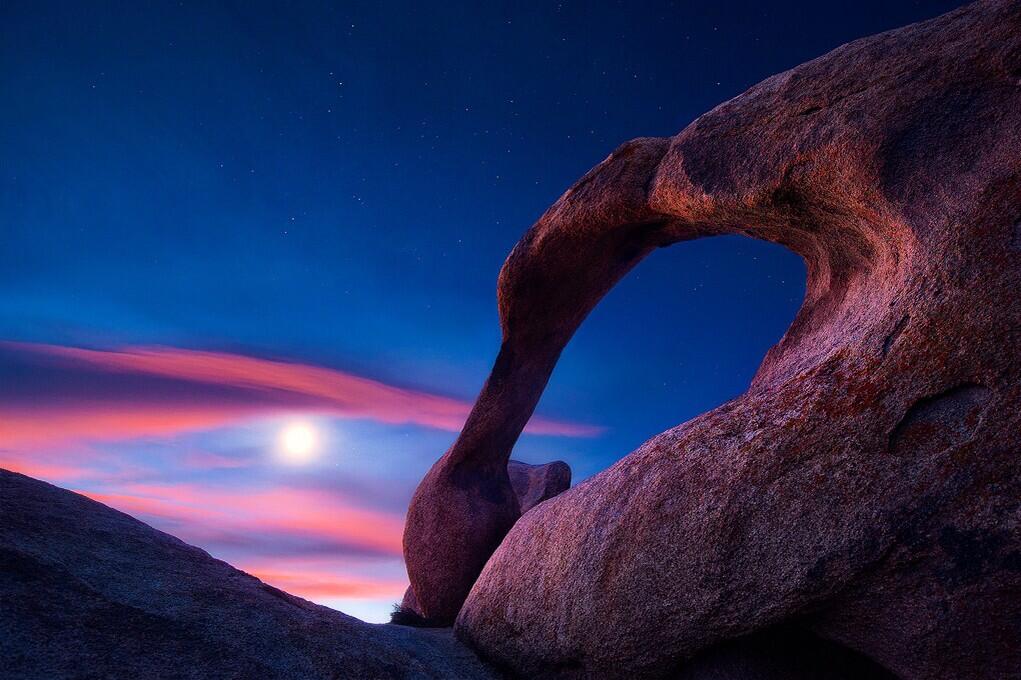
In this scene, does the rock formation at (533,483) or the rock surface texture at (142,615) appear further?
the rock formation at (533,483)

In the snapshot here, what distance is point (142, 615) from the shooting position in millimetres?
5473

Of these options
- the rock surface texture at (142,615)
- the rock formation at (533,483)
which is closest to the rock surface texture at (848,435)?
the rock surface texture at (142,615)

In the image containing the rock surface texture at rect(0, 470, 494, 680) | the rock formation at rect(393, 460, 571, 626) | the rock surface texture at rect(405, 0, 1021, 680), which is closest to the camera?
the rock surface texture at rect(0, 470, 494, 680)

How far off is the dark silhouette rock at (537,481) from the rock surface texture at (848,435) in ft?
20.2

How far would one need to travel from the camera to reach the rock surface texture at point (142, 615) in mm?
4898

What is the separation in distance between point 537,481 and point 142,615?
10616 millimetres

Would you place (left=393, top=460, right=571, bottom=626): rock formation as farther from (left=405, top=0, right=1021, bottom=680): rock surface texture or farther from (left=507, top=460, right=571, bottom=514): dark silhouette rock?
(left=405, top=0, right=1021, bottom=680): rock surface texture

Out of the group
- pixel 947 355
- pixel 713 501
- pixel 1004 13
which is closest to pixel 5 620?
pixel 713 501

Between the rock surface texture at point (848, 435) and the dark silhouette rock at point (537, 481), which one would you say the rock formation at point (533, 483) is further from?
the rock surface texture at point (848, 435)

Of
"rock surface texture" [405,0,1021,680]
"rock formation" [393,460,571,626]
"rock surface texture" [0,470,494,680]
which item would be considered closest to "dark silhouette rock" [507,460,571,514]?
"rock formation" [393,460,571,626]

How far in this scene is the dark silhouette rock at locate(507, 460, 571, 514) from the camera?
14992mm

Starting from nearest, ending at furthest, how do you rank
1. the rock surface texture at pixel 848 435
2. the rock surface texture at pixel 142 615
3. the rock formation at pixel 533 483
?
1. the rock surface texture at pixel 142 615
2. the rock surface texture at pixel 848 435
3. the rock formation at pixel 533 483

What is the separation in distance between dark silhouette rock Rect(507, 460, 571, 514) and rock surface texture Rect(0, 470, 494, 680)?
725 cm

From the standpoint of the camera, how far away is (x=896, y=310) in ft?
20.1
